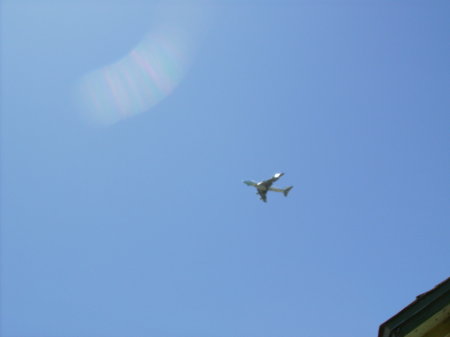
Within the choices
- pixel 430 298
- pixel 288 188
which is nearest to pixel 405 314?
pixel 430 298

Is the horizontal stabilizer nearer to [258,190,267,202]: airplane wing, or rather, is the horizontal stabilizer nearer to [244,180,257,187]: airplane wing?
[244,180,257,187]: airplane wing

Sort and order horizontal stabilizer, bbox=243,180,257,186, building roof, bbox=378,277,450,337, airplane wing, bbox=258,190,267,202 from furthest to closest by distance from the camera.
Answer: horizontal stabilizer, bbox=243,180,257,186 < airplane wing, bbox=258,190,267,202 < building roof, bbox=378,277,450,337

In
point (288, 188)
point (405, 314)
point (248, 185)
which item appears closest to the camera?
point (405, 314)

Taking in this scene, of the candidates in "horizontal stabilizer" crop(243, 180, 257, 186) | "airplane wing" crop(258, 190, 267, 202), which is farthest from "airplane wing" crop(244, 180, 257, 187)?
"airplane wing" crop(258, 190, 267, 202)

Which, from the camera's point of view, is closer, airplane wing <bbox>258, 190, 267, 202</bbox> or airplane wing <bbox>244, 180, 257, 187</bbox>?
airplane wing <bbox>258, 190, 267, 202</bbox>

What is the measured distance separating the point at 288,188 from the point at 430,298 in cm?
3342

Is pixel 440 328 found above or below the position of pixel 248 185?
below

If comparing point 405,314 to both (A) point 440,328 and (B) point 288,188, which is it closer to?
(A) point 440,328

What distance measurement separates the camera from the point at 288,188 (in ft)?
145

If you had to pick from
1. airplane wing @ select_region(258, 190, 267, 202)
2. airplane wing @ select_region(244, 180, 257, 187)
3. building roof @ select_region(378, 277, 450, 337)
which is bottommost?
building roof @ select_region(378, 277, 450, 337)

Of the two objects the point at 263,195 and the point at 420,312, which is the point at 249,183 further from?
the point at 420,312

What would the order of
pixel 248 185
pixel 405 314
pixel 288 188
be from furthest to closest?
pixel 288 188
pixel 248 185
pixel 405 314

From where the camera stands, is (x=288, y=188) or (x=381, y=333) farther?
(x=288, y=188)

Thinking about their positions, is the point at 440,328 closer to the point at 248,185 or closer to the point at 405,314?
the point at 405,314
